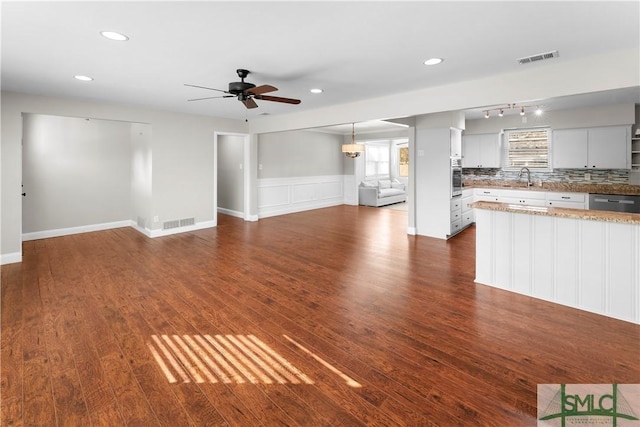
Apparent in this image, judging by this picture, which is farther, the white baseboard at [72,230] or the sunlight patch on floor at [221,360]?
the white baseboard at [72,230]

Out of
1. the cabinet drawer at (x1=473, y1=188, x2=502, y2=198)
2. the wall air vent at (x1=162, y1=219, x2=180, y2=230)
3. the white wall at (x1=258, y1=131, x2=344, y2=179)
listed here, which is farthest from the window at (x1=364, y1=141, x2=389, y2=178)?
the wall air vent at (x1=162, y1=219, x2=180, y2=230)

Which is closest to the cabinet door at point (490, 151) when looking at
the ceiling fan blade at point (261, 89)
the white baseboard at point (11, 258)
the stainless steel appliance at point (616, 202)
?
the stainless steel appliance at point (616, 202)

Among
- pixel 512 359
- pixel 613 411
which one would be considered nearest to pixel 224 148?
pixel 512 359

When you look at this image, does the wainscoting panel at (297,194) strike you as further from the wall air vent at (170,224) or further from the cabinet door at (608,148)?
the cabinet door at (608,148)

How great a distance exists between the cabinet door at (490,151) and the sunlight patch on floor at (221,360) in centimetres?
683

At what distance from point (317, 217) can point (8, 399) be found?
23.2ft

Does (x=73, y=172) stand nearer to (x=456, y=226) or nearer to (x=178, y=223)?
(x=178, y=223)

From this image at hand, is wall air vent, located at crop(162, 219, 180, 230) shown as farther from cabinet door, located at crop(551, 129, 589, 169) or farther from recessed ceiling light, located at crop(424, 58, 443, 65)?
cabinet door, located at crop(551, 129, 589, 169)

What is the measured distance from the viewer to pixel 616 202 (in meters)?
5.66

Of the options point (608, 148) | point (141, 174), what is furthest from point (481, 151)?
point (141, 174)

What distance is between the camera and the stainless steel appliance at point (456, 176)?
6.10 metres

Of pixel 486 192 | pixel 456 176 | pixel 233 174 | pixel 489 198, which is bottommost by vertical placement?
pixel 489 198

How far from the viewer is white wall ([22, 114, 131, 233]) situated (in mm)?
6121

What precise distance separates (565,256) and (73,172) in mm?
8227
